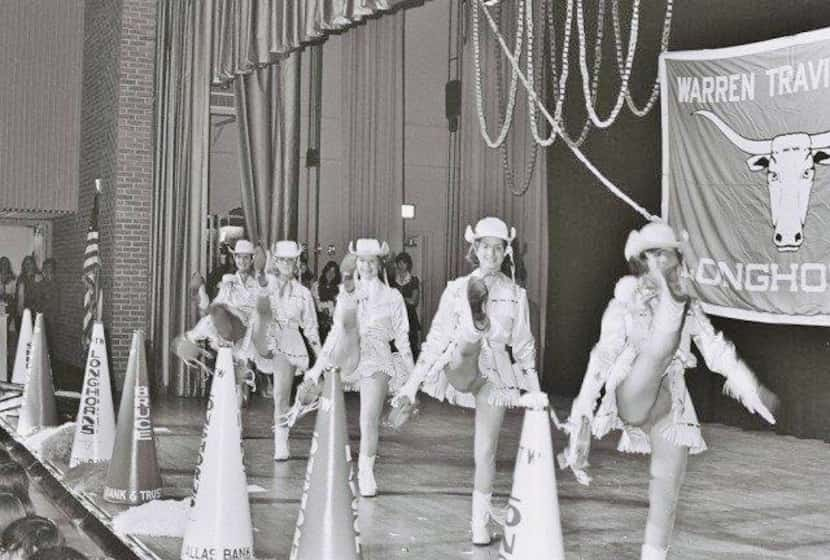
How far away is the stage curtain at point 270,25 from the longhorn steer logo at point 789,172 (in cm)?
296

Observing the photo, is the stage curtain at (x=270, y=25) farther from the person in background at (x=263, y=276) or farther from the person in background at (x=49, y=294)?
the person in background at (x=49, y=294)

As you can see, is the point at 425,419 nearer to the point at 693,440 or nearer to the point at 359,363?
the point at 359,363

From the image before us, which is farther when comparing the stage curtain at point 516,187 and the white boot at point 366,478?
the stage curtain at point 516,187

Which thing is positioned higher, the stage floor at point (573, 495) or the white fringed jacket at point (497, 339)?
the white fringed jacket at point (497, 339)

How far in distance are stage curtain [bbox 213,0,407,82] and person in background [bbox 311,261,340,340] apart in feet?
8.16

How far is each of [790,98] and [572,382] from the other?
14.1 feet

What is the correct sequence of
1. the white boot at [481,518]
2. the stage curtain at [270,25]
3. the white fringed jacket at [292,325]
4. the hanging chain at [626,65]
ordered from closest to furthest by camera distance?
the white boot at [481,518] → the hanging chain at [626,65] → the white fringed jacket at [292,325] → the stage curtain at [270,25]

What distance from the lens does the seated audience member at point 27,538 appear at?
11.3ft

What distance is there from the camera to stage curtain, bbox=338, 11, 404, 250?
11.9 m

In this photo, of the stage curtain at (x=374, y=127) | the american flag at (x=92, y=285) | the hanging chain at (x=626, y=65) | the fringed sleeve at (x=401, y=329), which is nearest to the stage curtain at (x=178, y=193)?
the american flag at (x=92, y=285)

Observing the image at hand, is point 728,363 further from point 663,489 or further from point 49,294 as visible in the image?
point 49,294

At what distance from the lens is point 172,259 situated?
11273 mm

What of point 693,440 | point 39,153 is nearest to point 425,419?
point 693,440

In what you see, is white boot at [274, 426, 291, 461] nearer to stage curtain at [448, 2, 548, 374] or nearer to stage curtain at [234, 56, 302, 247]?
stage curtain at [234, 56, 302, 247]
